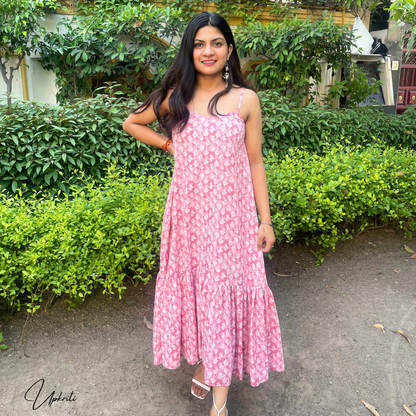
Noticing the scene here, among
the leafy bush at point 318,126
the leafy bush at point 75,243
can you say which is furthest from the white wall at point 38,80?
the leafy bush at point 75,243

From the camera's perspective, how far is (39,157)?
3.72 metres

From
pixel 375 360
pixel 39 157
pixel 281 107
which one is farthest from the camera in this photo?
pixel 281 107

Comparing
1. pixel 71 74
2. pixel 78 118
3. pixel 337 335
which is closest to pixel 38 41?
pixel 71 74

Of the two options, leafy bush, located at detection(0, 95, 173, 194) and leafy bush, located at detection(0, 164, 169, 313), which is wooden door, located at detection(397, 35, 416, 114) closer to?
leafy bush, located at detection(0, 95, 173, 194)

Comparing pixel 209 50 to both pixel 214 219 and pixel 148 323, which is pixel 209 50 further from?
pixel 148 323

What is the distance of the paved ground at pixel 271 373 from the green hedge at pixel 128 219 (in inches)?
9.3

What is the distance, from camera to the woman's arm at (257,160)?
1.83 m

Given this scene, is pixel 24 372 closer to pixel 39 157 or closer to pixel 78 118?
pixel 39 157

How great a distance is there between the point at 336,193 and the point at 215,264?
2.01m

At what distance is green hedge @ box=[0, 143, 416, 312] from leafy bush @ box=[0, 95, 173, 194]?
0.68 metres

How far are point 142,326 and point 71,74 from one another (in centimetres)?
447

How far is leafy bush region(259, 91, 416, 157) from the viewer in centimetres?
467

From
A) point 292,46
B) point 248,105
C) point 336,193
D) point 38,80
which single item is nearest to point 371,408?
point 248,105

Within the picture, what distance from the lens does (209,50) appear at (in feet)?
Result: 5.69
